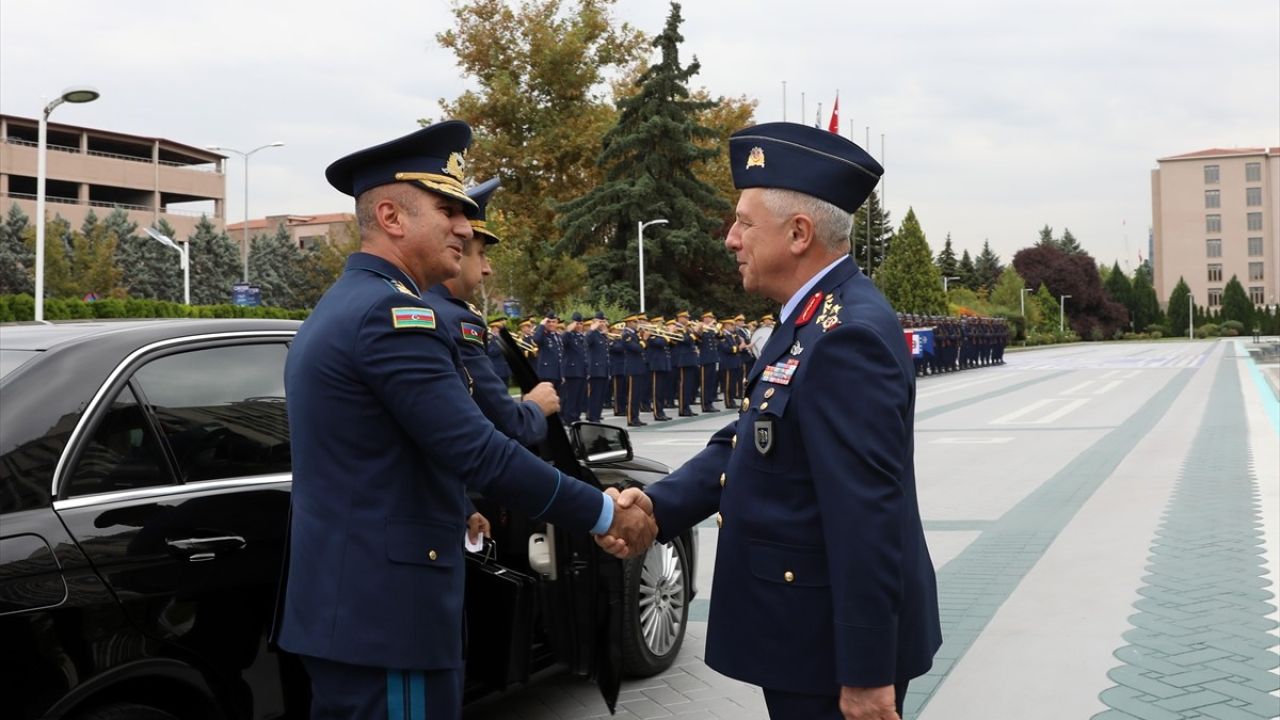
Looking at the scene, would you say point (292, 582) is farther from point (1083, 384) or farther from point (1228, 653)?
point (1083, 384)

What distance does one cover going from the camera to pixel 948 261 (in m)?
118

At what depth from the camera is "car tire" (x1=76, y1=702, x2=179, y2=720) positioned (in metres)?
2.83

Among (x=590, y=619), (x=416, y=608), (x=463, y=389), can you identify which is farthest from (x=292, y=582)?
(x=590, y=619)

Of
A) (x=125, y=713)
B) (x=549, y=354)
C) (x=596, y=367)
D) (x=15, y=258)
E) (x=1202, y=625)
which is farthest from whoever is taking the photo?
(x=15, y=258)

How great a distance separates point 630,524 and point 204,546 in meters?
1.10

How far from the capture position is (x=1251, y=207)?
137 metres

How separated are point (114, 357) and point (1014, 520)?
310 inches

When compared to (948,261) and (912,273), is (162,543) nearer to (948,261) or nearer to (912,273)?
(912,273)

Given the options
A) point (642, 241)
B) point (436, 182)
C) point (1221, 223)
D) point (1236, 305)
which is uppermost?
point (1221, 223)

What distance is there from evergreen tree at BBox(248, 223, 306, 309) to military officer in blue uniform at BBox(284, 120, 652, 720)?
86.8 metres

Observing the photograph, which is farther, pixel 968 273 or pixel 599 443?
pixel 968 273

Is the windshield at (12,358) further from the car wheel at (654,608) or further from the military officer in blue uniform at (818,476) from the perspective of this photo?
the car wheel at (654,608)

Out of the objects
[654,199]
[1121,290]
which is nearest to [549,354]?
[654,199]

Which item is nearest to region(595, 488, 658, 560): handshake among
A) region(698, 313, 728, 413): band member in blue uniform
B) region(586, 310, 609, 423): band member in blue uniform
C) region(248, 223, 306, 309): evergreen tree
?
region(586, 310, 609, 423): band member in blue uniform
